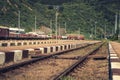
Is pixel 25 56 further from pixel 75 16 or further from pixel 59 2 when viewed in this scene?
pixel 59 2

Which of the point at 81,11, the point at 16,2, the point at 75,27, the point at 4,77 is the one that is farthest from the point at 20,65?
the point at 81,11

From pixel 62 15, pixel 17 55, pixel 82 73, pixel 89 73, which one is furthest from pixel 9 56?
pixel 62 15

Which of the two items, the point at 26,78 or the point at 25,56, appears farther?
the point at 25,56

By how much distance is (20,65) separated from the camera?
13.5 metres

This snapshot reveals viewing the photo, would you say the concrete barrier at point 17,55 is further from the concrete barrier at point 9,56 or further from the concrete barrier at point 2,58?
the concrete barrier at point 2,58

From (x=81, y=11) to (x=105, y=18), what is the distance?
26.8 metres

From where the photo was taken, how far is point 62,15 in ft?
535

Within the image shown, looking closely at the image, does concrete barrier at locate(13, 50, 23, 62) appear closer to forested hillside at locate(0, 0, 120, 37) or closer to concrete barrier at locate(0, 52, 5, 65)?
concrete barrier at locate(0, 52, 5, 65)

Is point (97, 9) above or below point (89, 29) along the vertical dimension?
above

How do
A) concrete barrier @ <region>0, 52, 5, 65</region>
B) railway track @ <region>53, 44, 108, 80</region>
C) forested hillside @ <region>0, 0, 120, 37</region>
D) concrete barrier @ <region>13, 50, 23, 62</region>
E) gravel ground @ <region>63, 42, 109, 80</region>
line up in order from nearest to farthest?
railway track @ <region>53, 44, 108, 80</region>, gravel ground @ <region>63, 42, 109, 80</region>, concrete barrier @ <region>0, 52, 5, 65</region>, concrete barrier @ <region>13, 50, 23, 62</region>, forested hillside @ <region>0, 0, 120, 37</region>

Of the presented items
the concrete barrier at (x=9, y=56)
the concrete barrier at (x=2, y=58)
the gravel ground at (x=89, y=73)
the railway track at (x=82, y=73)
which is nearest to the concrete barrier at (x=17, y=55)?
the concrete barrier at (x=9, y=56)

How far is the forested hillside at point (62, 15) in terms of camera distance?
400 ft

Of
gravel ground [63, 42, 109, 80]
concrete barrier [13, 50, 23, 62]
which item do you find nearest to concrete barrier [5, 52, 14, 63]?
concrete barrier [13, 50, 23, 62]

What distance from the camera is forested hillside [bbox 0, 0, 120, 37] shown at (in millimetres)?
121912
